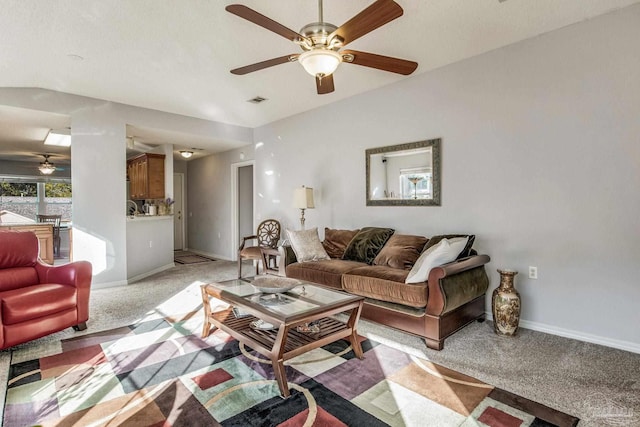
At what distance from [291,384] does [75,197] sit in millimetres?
4244

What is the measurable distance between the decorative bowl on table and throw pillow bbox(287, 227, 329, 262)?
1.19 meters

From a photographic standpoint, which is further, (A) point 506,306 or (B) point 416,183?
(B) point 416,183

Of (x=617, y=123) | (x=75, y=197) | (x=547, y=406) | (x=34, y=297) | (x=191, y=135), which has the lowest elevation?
(x=547, y=406)

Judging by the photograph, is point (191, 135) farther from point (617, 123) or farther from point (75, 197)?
point (617, 123)

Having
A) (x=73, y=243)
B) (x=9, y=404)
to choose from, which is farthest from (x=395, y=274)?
(x=73, y=243)

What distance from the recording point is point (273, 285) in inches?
109

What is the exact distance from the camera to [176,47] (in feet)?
10.6

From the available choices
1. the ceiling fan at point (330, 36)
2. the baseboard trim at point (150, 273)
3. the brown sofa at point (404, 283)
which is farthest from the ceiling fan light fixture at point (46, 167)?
the ceiling fan at point (330, 36)

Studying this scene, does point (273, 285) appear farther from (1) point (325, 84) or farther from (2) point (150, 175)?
(2) point (150, 175)

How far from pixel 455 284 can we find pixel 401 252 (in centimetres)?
80

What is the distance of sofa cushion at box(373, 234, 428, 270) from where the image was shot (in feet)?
11.5

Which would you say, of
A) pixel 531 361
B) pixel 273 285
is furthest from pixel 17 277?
pixel 531 361

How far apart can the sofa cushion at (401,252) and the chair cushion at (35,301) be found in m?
2.98

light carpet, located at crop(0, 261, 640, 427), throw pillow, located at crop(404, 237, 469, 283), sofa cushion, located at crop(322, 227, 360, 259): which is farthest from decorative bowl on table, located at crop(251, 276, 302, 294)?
sofa cushion, located at crop(322, 227, 360, 259)
